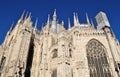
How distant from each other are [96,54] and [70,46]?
4.05 metres

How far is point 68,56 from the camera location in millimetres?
22328

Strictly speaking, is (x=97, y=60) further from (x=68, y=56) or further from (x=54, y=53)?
(x=54, y=53)

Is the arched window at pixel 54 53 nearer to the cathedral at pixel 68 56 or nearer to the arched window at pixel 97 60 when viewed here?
the cathedral at pixel 68 56

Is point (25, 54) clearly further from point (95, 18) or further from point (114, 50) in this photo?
point (95, 18)

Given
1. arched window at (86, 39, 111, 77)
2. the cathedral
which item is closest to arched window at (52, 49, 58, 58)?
the cathedral

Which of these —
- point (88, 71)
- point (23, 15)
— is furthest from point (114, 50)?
point (23, 15)

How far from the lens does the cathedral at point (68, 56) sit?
21516 mm

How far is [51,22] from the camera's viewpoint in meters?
40.3

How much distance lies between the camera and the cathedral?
70.6ft

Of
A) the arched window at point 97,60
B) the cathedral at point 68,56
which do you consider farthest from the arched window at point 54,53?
the arched window at point 97,60

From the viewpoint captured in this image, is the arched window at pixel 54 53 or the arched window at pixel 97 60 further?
the arched window at pixel 54 53

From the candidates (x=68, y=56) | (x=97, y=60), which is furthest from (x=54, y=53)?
(x=97, y=60)

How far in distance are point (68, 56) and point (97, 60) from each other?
4.48m

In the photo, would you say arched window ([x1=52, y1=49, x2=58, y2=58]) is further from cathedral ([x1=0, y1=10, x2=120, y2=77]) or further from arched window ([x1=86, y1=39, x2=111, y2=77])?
arched window ([x1=86, y1=39, x2=111, y2=77])
